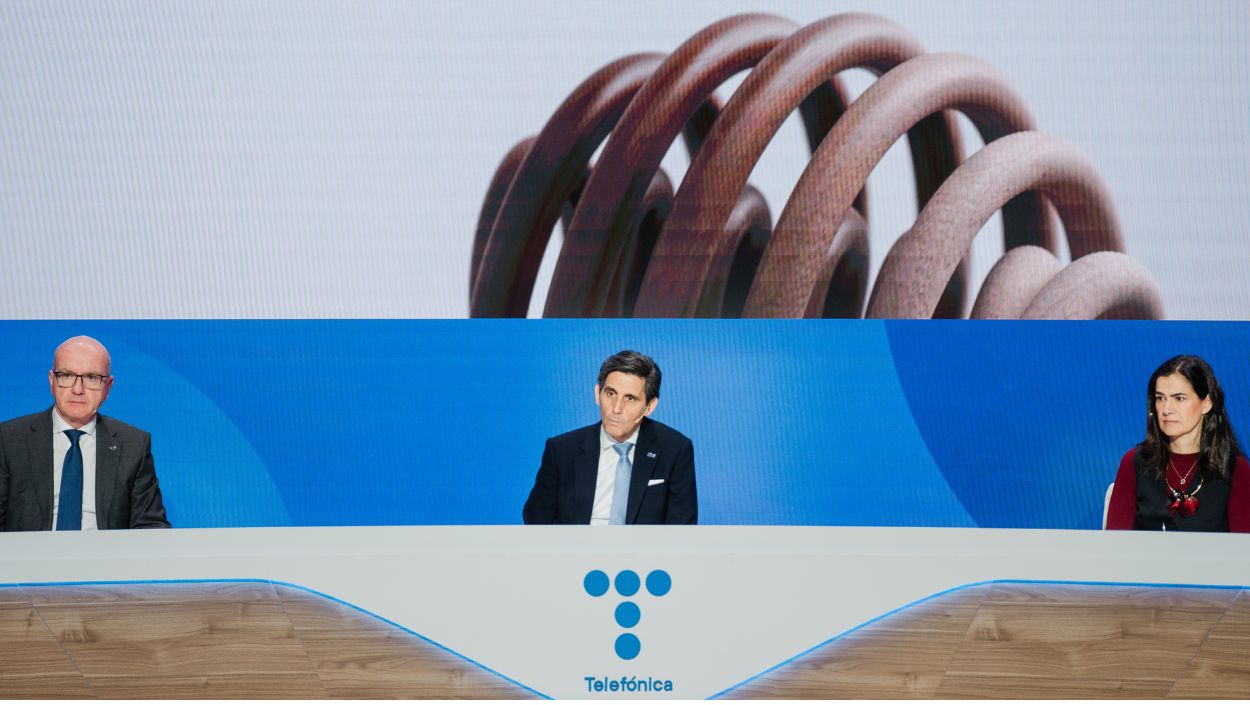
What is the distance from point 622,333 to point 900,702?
238 cm

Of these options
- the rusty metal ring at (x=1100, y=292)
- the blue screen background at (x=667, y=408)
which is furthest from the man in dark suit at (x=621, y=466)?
the rusty metal ring at (x=1100, y=292)

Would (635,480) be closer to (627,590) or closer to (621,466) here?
(621,466)

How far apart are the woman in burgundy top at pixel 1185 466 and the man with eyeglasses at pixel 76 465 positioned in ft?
7.01

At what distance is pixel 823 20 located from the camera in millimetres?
3811

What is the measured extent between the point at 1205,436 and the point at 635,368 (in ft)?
3.98

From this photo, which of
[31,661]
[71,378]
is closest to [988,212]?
[71,378]

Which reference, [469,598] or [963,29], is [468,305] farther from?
[469,598]

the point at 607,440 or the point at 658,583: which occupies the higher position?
the point at 607,440

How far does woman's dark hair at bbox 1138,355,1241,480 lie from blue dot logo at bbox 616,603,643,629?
4.56ft

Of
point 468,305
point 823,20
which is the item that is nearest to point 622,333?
point 468,305

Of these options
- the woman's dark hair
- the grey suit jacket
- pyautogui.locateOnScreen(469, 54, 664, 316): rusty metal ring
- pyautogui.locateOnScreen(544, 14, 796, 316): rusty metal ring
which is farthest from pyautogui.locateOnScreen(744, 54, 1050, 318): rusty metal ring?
the grey suit jacket

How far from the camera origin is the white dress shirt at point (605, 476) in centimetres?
263

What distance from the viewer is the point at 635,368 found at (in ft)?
8.41

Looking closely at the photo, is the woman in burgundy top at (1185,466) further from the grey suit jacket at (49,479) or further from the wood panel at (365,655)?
the grey suit jacket at (49,479)
